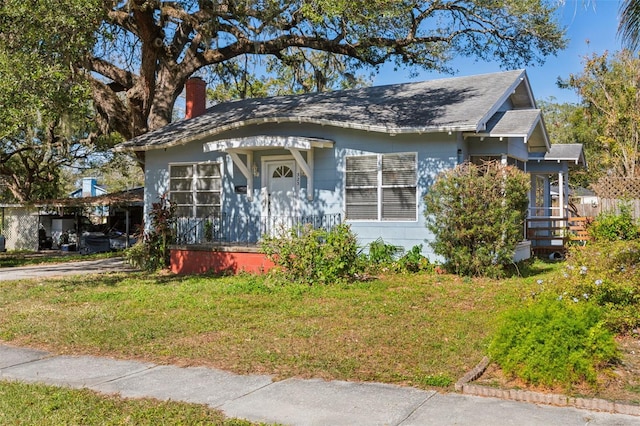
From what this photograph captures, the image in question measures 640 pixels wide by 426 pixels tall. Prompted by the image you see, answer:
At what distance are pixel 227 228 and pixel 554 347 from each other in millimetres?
11634

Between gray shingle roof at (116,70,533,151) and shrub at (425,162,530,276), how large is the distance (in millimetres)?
1307

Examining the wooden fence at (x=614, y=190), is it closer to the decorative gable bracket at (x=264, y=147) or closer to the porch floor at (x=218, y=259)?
the decorative gable bracket at (x=264, y=147)

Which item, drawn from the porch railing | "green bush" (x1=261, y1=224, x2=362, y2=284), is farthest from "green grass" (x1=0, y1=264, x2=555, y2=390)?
the porch railing

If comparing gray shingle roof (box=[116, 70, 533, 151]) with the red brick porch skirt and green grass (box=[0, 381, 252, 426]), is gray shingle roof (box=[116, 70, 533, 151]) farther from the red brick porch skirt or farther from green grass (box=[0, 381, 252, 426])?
green grass (box=[0, 381, 252, 426])

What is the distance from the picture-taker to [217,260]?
47.8ft

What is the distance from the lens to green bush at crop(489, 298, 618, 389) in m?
5.29

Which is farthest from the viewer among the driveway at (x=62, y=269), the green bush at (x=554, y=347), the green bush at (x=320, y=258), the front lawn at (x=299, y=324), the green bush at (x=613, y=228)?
the driveway at (x=62, y=269)

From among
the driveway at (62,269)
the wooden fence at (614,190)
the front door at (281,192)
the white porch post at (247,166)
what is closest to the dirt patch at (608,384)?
the front door at (281,192)

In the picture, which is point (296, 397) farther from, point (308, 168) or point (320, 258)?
point (308, 168)

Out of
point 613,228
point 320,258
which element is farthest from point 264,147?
point 613,228

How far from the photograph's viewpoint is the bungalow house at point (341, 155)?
13.6 metres

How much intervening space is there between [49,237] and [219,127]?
17.3 meters

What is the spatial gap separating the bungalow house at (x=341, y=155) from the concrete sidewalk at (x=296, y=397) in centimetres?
785

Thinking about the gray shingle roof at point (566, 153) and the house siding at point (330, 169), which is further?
the gray shingle roof at point (566, 153)
